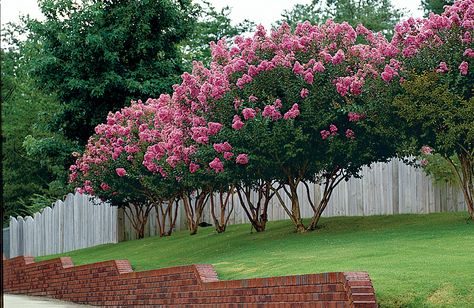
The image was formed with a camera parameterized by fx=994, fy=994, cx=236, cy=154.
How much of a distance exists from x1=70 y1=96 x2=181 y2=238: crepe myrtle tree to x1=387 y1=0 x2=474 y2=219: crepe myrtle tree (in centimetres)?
833

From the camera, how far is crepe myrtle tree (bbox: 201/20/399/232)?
1884cm

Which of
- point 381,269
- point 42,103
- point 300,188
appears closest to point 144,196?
point 300,188

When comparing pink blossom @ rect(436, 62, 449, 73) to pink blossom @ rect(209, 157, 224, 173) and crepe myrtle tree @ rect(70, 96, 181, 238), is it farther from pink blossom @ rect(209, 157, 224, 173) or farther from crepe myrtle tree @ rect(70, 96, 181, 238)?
crepe myrtle tree @ rect(70, 96, 181, 238)

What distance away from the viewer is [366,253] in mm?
14422

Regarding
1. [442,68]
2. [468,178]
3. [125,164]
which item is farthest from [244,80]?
[125,164]

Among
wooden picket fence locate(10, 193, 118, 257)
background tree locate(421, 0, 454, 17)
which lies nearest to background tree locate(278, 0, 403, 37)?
background tree locate(421, 0, 454, 17)

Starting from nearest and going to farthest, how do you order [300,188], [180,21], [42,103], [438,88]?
[438,88]
[300,188]
[180,21]
[42,103]

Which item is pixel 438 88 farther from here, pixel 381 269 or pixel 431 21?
pixel 381 269

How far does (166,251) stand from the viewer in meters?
22.8

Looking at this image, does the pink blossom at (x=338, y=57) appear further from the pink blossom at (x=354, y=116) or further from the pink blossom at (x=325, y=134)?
the pink blossom at (x=325, y=134)

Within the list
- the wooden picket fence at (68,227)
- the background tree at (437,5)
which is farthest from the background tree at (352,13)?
the wooden picket fence at (68,227)

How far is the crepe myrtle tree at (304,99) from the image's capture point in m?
18.8

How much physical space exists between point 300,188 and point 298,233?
643cm

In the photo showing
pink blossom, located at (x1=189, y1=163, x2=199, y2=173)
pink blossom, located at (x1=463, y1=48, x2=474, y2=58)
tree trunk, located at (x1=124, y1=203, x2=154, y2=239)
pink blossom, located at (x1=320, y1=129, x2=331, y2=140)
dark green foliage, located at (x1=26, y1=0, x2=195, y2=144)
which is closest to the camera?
pink blossom, located at (x1=463, y1=48, x2=474, y2=58)
